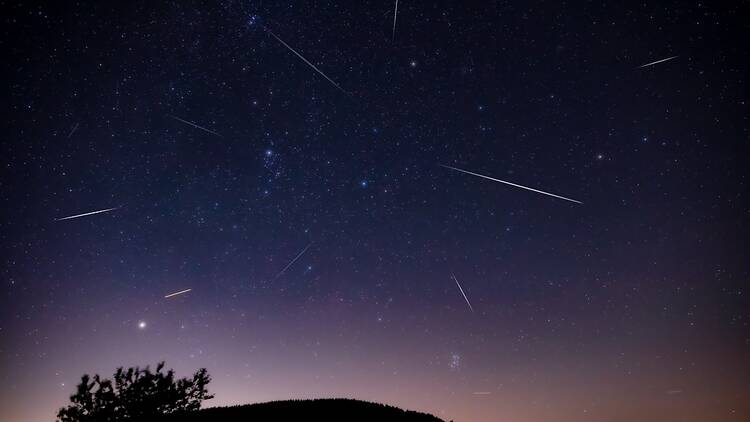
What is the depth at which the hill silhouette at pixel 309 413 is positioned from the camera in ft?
40.2

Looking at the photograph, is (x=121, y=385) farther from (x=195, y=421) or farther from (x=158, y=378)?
(x=195, y=421)

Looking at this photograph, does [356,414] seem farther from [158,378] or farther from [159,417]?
[158,378]

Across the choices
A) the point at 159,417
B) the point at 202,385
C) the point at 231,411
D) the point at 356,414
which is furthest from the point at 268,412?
the point at 202,385

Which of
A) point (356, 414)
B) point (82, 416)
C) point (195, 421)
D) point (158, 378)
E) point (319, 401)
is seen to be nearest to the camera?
point (356, 414)

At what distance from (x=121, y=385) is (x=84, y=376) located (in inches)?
66.9

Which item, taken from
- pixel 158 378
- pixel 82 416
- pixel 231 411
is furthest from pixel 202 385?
pixel 231 411

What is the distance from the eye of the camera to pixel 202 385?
21.5m

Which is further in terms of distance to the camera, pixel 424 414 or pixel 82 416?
pixel 82 416

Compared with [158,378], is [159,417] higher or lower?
lower

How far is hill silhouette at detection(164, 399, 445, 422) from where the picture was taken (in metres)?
12.2

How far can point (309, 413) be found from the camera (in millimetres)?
12609

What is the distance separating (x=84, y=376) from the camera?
1966cm

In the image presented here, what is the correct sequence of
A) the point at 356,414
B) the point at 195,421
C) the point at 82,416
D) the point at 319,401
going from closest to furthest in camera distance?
Answer: the point at 356,414 → the point at 195,421 → the point at 319,401 → the point at 82,416

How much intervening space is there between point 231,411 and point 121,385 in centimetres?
1013
